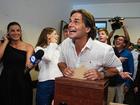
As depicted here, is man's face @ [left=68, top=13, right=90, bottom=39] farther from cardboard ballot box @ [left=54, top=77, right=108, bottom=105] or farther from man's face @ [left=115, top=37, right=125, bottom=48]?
man's face @ [left=115, top=37, right=125, bottom=48]

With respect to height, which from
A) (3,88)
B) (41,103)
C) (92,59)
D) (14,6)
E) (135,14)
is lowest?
(41,103)

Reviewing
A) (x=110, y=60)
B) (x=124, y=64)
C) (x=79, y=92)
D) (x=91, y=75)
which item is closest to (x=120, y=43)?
(x=124, y=64)

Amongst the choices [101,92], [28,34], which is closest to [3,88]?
[28,34]

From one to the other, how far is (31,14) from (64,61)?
1747mm

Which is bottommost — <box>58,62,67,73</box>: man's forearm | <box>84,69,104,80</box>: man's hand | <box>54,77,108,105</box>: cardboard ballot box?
<box>54,77,108,105</box>: cardboard ballot box

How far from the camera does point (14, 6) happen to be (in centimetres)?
274

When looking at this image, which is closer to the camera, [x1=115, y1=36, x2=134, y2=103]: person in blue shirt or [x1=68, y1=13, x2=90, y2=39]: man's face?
[x1=68, y1=13, x2=90, y2=39]: man's face

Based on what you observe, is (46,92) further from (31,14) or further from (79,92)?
(79,92)

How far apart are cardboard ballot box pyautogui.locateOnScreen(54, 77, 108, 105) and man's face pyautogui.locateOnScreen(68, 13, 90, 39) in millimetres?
321

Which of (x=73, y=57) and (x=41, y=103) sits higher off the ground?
(x=73, y=57)

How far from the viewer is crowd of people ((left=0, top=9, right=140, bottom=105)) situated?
140 centimetres

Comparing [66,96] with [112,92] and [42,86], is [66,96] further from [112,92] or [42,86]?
[112,92]

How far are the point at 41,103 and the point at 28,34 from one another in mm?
1068

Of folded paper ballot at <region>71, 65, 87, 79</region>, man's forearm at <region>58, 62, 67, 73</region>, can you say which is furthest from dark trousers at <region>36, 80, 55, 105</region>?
folded paper ballot at <region>71, 65, 87, 79</region>
